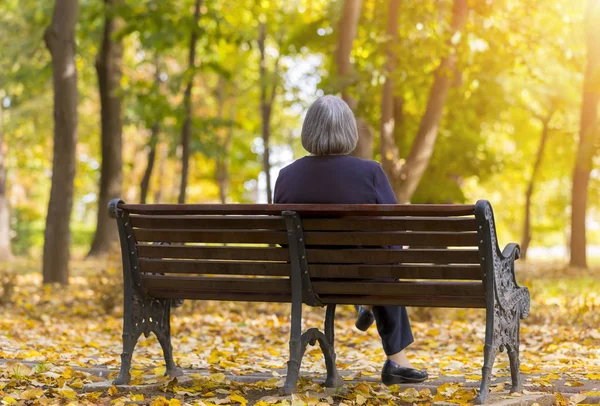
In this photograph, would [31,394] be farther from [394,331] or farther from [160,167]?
[160,167]

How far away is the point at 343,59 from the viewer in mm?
13578

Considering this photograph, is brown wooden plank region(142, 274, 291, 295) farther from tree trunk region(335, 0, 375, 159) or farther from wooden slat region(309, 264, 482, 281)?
tree trunk region(335, 0, 375, 159)

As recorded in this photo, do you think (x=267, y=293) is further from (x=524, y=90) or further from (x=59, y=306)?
(x=524, y=90)

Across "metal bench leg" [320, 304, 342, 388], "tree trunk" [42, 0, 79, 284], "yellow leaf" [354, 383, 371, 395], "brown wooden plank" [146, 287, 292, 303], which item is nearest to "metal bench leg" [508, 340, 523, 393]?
"yellow leaf" [354, 383, 371, 395]

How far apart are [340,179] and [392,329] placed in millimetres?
945

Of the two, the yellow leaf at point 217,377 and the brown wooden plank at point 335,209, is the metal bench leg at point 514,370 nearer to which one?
the brown wooden plank at point 335,209

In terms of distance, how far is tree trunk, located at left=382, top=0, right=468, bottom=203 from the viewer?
13711mm

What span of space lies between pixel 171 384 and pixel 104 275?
17.0 ft

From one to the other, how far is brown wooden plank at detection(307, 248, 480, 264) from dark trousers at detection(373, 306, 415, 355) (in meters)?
0.62

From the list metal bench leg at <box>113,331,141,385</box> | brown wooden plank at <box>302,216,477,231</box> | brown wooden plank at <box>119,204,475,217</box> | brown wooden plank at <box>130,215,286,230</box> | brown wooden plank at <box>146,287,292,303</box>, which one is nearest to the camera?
brown wooden plank at <box>119,204,475,217</box>

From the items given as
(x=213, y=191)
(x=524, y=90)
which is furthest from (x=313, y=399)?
(x=213, y=191)

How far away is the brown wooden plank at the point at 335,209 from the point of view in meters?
4.75

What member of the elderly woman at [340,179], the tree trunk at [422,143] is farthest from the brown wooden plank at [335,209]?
the tree trunk at [422,143]

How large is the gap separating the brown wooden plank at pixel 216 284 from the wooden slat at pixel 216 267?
41mm
